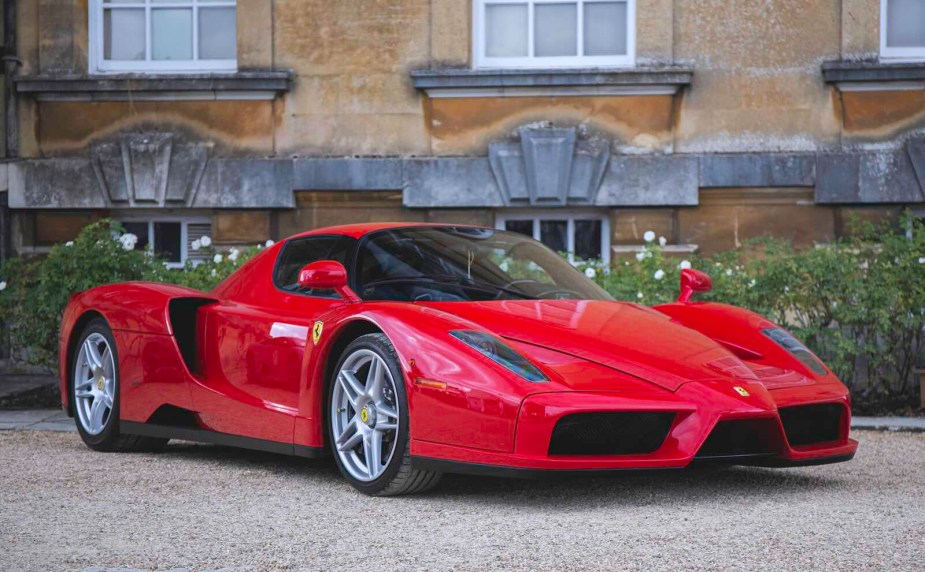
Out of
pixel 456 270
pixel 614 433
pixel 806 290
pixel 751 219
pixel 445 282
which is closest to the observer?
pixel 614 433

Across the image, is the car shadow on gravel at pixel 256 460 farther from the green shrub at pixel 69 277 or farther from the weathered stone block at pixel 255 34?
the weathered stone block at pixel 255 34

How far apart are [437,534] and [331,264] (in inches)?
63.2

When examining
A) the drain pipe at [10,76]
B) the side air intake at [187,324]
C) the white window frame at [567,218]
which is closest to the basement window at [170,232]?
the drain pipe at [10,76]

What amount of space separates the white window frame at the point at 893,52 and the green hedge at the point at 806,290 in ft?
7.43

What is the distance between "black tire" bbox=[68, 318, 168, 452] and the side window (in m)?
1.12

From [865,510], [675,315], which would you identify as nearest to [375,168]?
→ [675,315]

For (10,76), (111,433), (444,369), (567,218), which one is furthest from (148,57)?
(444,369)

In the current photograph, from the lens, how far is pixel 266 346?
6.22 m

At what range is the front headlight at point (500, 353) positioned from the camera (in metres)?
5.14

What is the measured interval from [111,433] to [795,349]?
→ 3.44 m

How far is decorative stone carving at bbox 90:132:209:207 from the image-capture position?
39.1 ft

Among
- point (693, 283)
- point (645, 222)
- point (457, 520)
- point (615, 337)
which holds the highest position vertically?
point (645, 222)

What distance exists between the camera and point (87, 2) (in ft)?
40.2

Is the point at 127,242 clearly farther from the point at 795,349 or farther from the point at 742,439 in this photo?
the point at 742,439
